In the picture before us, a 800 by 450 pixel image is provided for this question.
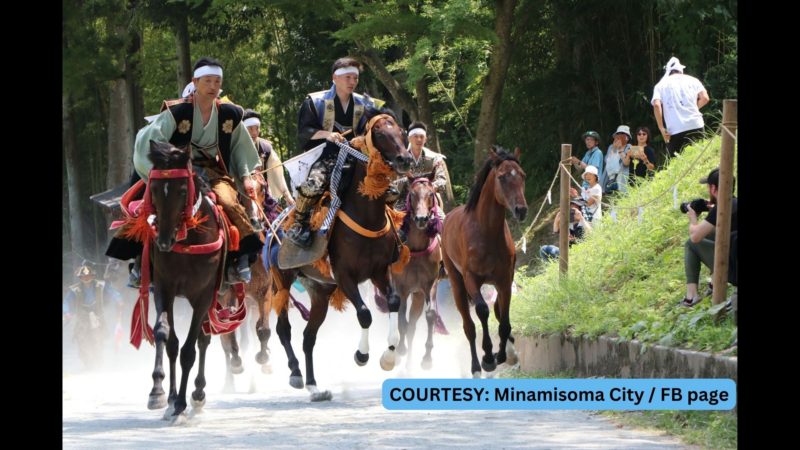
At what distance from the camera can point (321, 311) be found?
13.7 m

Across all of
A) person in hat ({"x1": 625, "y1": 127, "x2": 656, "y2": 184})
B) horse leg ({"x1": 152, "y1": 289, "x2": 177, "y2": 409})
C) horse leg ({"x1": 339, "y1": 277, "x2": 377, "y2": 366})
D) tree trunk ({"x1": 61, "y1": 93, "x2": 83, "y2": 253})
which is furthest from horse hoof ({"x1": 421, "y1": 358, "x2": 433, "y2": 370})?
tree trunk ({"x1": 61, "y1": 93, "x2": 83, "y2": 253})

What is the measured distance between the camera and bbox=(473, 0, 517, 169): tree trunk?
2206 centimetres

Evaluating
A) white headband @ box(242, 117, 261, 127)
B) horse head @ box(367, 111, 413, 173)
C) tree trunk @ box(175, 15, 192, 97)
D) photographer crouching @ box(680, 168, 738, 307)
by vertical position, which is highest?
tree trunk @ box(175, 15, 192, 97)

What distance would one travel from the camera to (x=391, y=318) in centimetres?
1248

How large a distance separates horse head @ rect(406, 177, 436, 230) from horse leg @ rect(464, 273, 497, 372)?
120 centimetres

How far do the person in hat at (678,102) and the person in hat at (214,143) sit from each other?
6484 mm

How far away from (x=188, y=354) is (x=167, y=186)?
1.66 metres

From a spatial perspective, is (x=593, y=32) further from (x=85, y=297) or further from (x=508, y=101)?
(x=85, y=297)

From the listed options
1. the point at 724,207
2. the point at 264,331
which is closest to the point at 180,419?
the point at 724,207

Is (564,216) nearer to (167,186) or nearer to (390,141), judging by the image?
(390,141)

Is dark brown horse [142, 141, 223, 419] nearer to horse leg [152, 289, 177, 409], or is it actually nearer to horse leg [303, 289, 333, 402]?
horse leg [152, 289, 177, 409]

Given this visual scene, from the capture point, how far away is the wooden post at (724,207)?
1027 cm

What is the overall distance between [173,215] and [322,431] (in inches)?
83.5
